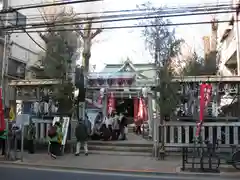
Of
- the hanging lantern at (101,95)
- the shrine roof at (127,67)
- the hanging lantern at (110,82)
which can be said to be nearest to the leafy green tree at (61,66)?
the hanging lantern at (101,95)

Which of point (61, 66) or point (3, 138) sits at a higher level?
point (61, 66)

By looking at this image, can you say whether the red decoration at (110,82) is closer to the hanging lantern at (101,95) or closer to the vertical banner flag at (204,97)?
the hanging lantern at (101,95)

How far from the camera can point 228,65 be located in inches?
1105

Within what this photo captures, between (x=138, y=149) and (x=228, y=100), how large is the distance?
5.84 meters

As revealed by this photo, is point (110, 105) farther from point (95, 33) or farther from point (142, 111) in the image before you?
point (95, 33)

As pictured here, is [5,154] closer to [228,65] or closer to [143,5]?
[143,5]

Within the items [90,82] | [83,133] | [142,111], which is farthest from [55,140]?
[142,111]

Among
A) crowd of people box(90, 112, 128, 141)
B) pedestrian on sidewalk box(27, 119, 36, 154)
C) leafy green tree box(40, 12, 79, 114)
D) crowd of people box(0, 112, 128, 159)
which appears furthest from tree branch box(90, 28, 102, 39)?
pedestrian on sidewalk box(27, 119, 36, 154)

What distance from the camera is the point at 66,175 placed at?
38.7 ft

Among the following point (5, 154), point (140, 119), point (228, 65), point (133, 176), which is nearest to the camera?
point (133, 176)

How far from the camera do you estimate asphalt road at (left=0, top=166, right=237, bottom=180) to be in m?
11.1

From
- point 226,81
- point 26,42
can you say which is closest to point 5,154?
point 226,81

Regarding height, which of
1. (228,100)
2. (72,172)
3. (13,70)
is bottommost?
(72,172)

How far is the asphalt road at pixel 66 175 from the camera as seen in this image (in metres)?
11.1
